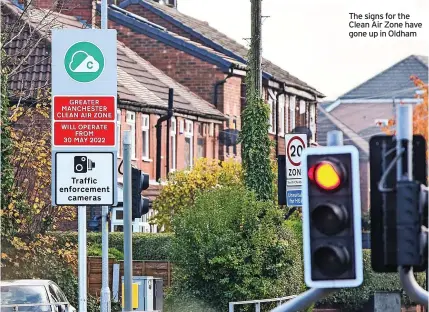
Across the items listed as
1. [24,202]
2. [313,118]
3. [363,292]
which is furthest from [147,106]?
[313,118]

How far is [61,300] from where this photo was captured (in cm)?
2333

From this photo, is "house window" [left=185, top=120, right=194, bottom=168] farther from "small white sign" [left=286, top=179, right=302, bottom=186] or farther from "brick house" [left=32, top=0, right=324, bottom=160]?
"small white sign" [left=286, top=179, right=302, bottom=186]

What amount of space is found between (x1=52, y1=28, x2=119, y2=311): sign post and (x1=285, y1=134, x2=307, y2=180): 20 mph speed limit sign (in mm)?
10005

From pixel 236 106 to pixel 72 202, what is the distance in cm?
4323

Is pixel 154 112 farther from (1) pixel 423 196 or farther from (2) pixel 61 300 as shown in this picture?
(1) pixel 423 196

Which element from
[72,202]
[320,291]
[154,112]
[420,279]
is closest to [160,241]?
[420,279]

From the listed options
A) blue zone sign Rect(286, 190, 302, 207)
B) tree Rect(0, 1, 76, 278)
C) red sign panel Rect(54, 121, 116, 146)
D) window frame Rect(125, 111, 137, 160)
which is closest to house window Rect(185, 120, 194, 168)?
window frame Rect(125, 111, 137, 160)

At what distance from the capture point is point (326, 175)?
9.40 m

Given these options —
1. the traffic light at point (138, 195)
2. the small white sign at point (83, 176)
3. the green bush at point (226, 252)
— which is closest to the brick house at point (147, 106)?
the green bush at point (226, 252)

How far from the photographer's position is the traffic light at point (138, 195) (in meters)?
20.9

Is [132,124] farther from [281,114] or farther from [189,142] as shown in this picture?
[281,114]

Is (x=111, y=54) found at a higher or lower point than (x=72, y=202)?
higher

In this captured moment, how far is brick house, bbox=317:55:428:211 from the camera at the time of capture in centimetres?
11300

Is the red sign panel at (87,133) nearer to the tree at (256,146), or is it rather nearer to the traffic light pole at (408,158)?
the traffic light pole at (408,158)
